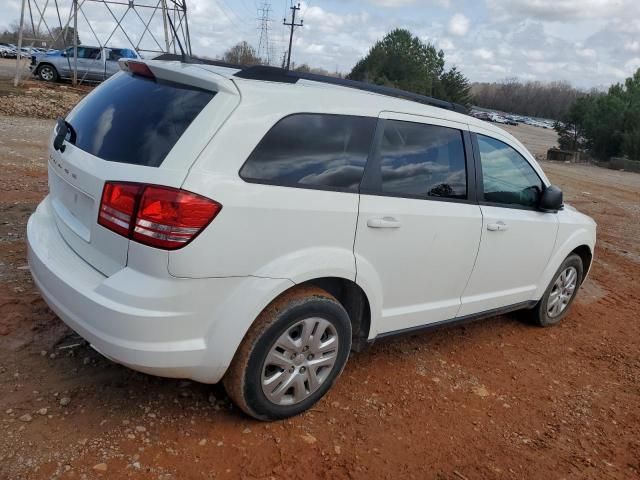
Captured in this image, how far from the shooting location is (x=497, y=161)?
4082 mm

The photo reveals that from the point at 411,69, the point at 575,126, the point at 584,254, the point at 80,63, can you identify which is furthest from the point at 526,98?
the point at 584,254

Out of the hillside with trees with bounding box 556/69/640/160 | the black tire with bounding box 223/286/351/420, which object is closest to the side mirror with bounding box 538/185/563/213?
the black tire with bounding box 223/286/351/420

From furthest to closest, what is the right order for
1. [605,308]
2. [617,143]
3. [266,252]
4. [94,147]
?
[617,143]
[605,308]
[94,147]
[266,252]

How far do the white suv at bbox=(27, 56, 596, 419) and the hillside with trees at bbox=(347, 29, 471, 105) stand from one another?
141 ft

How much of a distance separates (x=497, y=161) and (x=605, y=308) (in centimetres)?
280

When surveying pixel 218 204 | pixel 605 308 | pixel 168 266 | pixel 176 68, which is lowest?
pixel 605 308

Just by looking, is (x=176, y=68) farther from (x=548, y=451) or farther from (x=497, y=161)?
(x=548, y=451)

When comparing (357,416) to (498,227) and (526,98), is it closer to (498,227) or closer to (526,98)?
(498,227)

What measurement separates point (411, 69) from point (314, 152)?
4910cm

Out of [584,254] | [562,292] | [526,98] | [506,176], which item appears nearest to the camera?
[506,176]

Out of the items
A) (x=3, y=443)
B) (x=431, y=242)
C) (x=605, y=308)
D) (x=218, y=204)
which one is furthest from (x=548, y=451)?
(x=605, y=308)

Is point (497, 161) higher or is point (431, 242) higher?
point (497, 161)

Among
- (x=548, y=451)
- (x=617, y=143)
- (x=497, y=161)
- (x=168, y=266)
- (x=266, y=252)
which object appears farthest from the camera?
(x=617, y=143)

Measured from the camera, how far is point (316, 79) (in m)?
3.30
